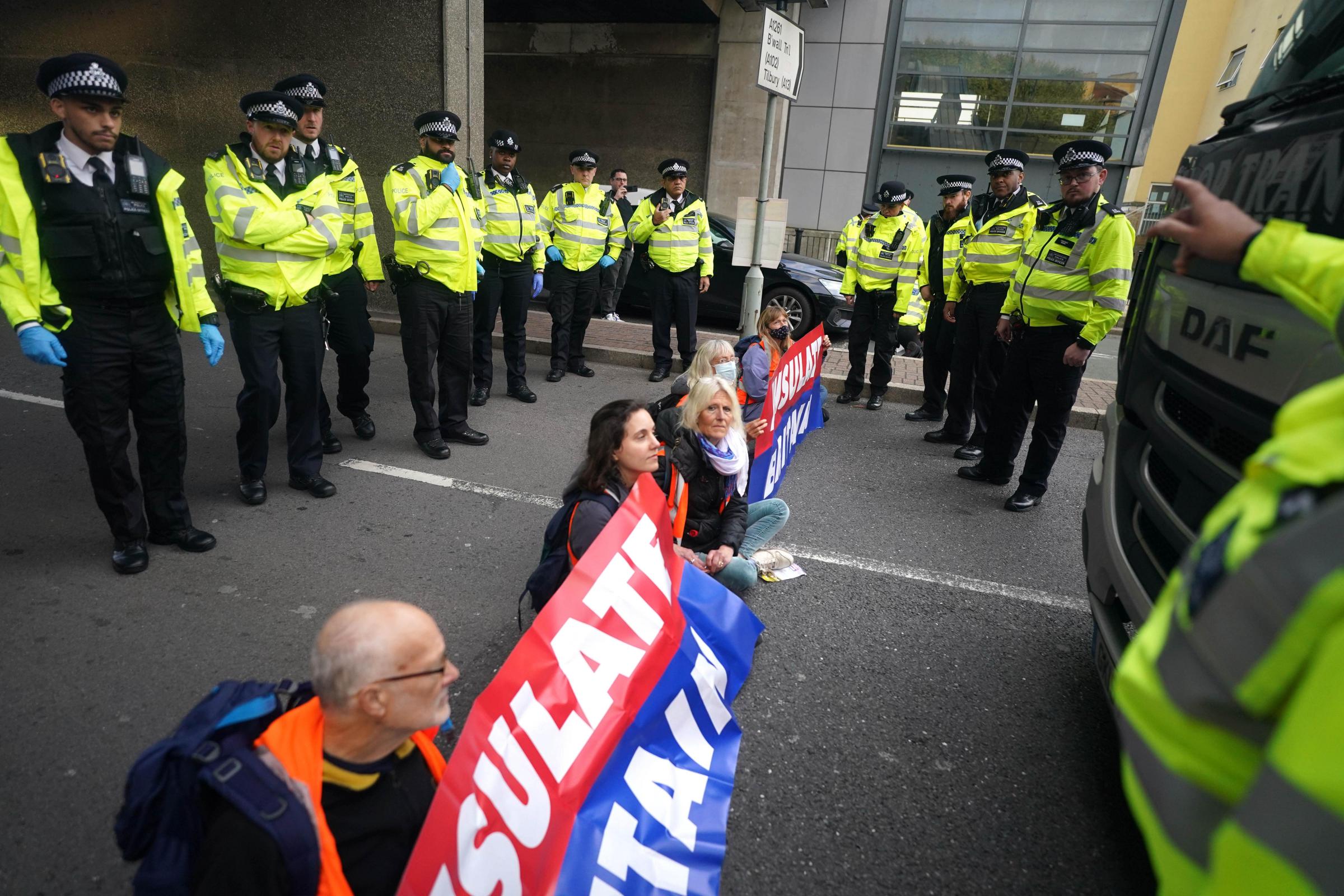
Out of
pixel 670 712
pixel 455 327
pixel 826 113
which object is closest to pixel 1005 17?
pixel 826 113

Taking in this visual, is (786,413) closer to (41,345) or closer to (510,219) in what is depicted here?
(510,219)

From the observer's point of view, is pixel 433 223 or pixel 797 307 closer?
pixel 433 223

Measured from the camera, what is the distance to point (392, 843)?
5.16 feet

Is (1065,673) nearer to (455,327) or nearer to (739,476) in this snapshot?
(739,476)

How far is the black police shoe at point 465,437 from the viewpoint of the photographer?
5578 millimetres

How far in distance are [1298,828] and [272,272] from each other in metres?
4.54

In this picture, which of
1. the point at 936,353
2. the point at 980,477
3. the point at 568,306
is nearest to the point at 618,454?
the point at 980,477

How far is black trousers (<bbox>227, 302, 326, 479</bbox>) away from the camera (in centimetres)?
426

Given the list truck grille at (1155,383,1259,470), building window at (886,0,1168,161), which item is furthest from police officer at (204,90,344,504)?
building window at (886,0,1168,161)

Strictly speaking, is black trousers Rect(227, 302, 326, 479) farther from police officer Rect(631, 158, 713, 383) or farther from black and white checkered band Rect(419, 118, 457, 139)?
police officer Rect(631, 158, 713, 383)

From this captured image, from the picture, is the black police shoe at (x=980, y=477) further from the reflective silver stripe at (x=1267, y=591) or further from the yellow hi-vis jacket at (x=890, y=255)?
the reflective silver stripe at (x=1267, y=591)

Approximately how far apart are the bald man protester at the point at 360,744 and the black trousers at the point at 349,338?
406 cm

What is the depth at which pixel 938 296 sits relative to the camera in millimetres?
6770

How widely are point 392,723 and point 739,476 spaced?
2243 millimetres
